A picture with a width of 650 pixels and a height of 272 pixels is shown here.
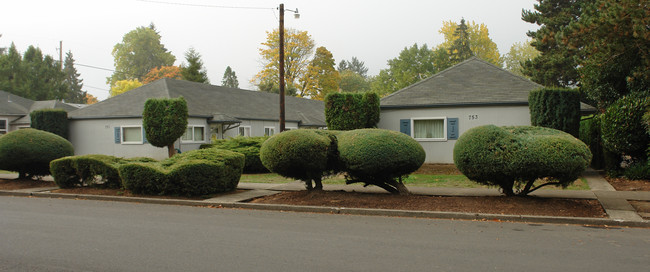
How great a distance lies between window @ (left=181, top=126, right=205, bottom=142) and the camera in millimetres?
25438

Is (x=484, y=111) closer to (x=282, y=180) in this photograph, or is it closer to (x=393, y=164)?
(x=282, y=180)

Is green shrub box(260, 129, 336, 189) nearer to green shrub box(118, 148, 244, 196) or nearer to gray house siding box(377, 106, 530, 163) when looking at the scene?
green shrub box(118, 148, 244, 196)

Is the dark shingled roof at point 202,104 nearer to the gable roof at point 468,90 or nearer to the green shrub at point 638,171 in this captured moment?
the gable roof at point 468,90

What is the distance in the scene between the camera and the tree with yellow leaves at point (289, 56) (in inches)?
2116

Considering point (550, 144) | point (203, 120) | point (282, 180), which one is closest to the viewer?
point (550, 144)

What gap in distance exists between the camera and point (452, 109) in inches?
784

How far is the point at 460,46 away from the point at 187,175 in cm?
5147

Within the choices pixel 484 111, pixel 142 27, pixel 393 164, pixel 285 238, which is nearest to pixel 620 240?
pixel 393 164

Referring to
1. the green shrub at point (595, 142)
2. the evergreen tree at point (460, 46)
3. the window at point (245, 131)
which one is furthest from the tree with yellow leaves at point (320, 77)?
the green shrub at point (595, 142)

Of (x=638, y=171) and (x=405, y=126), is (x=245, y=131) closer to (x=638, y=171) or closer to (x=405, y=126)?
(x=405, y=126)

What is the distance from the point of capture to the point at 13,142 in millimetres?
15289

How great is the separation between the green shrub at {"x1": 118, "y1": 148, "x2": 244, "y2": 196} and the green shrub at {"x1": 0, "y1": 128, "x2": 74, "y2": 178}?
4633 mm

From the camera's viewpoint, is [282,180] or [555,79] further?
[555,79]

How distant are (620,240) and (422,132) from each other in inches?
531
